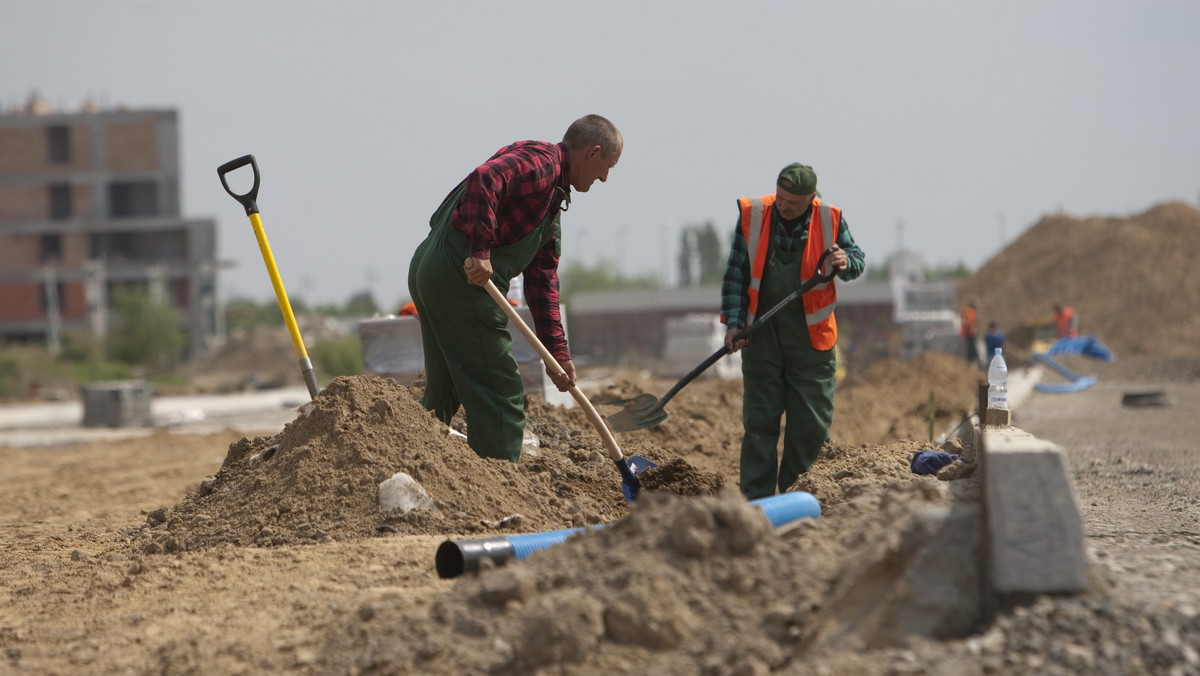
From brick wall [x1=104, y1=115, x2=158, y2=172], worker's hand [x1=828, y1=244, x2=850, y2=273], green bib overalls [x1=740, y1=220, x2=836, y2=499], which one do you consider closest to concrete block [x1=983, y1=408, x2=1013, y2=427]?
green bib overalls [x1=740, y1=220, x2=836, y2=499]

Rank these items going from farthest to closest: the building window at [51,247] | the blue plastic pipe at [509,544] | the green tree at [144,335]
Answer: the building window at [51,247]
the green tree at [144,335]
the blue plastic pipe at [509,544]

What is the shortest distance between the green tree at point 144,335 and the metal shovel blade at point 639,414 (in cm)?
4823

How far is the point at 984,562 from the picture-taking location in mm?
2854

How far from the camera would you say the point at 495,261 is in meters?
5.06

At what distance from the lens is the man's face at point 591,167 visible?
16.6 ft

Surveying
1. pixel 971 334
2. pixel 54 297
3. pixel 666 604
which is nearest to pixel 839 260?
pixel 666 604

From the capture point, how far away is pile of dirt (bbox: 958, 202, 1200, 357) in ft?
155

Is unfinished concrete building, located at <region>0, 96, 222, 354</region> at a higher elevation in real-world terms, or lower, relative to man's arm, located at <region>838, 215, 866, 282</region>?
higher

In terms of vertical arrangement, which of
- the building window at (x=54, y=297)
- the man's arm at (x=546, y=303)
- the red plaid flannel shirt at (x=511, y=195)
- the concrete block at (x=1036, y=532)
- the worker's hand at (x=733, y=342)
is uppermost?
the building window at (x=54, y=297)

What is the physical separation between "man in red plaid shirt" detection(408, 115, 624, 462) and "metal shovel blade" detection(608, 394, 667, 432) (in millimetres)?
1033

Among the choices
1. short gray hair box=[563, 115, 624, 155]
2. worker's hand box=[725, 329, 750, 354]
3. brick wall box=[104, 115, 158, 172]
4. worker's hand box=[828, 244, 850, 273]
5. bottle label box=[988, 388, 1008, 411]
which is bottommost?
bottle label box=[988, 388, 1008, 411]

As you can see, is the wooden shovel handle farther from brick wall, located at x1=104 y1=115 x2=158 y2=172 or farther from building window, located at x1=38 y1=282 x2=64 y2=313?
brick wall, located at x1=104 y1=115 x2=158 y2=172

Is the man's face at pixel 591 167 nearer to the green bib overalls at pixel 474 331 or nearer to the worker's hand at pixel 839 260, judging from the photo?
the green bib overalls at pixel 474 331

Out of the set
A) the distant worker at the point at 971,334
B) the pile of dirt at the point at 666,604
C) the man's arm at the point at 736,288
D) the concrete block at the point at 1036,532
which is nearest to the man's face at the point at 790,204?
the man's arm at the point at 736,288
